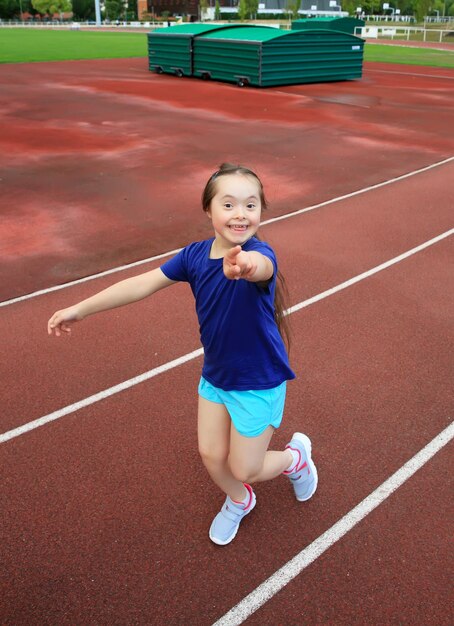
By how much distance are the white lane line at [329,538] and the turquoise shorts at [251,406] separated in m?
0.93

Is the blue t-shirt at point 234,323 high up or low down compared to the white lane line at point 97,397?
up

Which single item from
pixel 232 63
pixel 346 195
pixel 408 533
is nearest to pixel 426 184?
pixel 346 195

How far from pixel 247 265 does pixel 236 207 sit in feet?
1.38

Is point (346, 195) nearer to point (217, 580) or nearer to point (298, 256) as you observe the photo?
point (298, 256)

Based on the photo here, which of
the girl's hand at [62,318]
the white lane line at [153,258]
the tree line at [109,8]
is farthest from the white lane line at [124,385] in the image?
the tree line at [109,8]

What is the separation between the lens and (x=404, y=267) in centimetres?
820

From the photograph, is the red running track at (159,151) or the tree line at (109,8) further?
the tree line at (109,8)

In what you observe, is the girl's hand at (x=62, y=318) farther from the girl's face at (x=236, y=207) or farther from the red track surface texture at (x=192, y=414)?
the red track surface texture at (x=192, y=414)

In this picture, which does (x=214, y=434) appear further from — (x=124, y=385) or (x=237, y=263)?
(x=124, y=385)

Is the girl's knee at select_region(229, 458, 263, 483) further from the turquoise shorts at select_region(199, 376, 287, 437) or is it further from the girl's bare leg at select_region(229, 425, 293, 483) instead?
the turquoise shorts at select_region(199, 376, 287, 437)

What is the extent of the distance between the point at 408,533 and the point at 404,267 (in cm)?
489

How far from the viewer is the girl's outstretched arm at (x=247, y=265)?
2588mm

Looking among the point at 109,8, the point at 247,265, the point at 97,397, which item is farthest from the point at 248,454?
the point at 109,8

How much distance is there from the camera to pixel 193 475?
4414 mm
